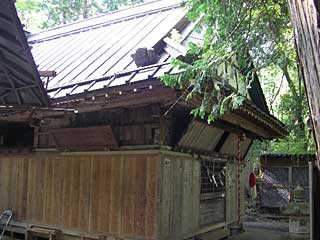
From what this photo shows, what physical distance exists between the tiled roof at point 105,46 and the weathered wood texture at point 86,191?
4.94 feet

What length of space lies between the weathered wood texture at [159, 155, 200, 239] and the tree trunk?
463cm

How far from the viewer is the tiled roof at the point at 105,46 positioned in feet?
21.7

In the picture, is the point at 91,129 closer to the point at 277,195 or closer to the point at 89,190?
the point at 89,190

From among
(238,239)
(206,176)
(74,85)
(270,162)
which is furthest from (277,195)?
(74,85)

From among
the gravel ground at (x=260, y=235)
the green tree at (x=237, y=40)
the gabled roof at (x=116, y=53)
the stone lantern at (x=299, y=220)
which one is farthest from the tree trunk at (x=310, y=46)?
the gravel ground at (x=260, y=235)

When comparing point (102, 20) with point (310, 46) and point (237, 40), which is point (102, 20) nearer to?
point (237, 40)

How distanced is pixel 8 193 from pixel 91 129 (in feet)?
10.7

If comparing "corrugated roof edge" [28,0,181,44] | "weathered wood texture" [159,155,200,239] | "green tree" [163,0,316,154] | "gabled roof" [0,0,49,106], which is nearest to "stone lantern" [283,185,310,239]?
"weathered wood texture" [159,155,200,239]

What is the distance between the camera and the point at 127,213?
6.92m

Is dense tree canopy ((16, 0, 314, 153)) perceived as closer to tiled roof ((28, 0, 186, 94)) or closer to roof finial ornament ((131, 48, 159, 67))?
tiled roof ((28, 0, 186, 94))

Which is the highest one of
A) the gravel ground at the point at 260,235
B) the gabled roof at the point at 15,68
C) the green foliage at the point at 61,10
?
the green foliage at the point at 61,10

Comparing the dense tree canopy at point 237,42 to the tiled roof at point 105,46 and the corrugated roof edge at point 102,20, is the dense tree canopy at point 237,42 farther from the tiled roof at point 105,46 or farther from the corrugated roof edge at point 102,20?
the corrugated roof edge at point 102,20

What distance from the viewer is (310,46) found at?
2150mm

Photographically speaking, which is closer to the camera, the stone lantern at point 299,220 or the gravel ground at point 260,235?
the stone lantern at point 299,220
